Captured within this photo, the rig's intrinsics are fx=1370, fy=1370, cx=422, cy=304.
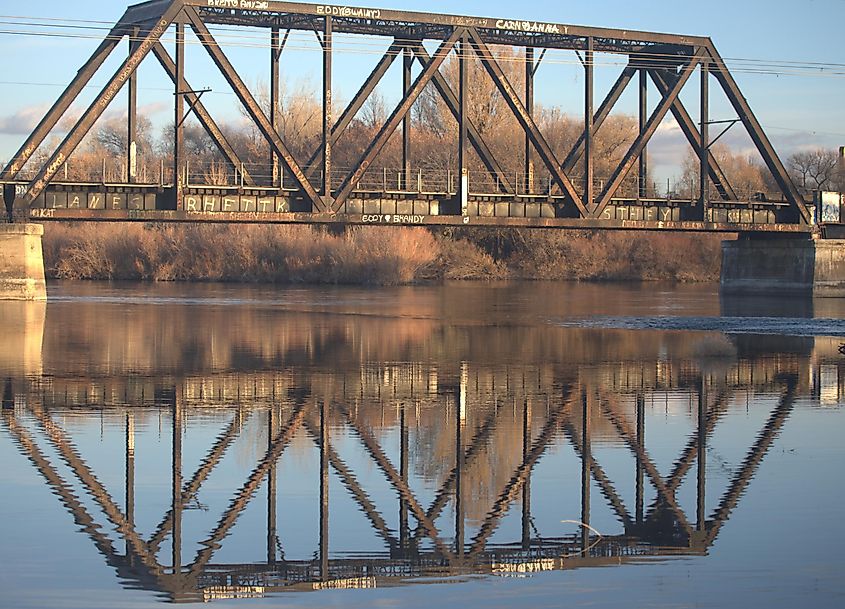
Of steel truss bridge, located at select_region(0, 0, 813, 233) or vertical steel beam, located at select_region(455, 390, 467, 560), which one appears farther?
steel truss bridge, located at select_region(0, 0, 813, 233)

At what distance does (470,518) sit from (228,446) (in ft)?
17.1

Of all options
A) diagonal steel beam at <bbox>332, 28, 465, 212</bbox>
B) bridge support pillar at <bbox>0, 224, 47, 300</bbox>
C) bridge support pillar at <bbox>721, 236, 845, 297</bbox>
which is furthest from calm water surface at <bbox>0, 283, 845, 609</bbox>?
bridge support pillar at <bbox>721, 236, 845, 297</bbox>

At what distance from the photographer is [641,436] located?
19375 mm

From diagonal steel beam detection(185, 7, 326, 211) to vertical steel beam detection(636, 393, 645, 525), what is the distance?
1282 inches

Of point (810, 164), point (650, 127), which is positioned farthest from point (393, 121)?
point (810, 164)

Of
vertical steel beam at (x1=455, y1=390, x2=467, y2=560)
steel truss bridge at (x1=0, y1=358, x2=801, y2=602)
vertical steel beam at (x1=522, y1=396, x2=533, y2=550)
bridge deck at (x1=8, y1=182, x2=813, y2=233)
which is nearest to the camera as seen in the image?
steel truss bridge at (x1=0, y1=358, x2=801, y2=602)

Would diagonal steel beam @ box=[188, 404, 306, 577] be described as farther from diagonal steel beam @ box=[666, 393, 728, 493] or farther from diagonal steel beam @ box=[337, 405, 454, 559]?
diagonal steel beam @ box=[666, 393, 728, 493]

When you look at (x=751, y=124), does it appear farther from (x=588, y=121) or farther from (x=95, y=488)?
(x=95, y=488)

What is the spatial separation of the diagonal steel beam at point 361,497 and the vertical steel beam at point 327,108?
129ft

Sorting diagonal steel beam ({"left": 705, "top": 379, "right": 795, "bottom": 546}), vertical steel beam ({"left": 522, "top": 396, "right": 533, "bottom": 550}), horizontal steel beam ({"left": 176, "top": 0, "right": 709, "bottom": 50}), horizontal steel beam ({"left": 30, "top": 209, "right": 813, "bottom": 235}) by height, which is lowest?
diagonal steel beam ({"left": 705, "top": 379, "right": 795, "bottom": 546})

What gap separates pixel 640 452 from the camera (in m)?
17.8

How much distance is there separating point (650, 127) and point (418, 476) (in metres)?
52.0

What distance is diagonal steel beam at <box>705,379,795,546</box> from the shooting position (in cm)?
1334

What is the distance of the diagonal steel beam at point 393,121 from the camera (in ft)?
187
